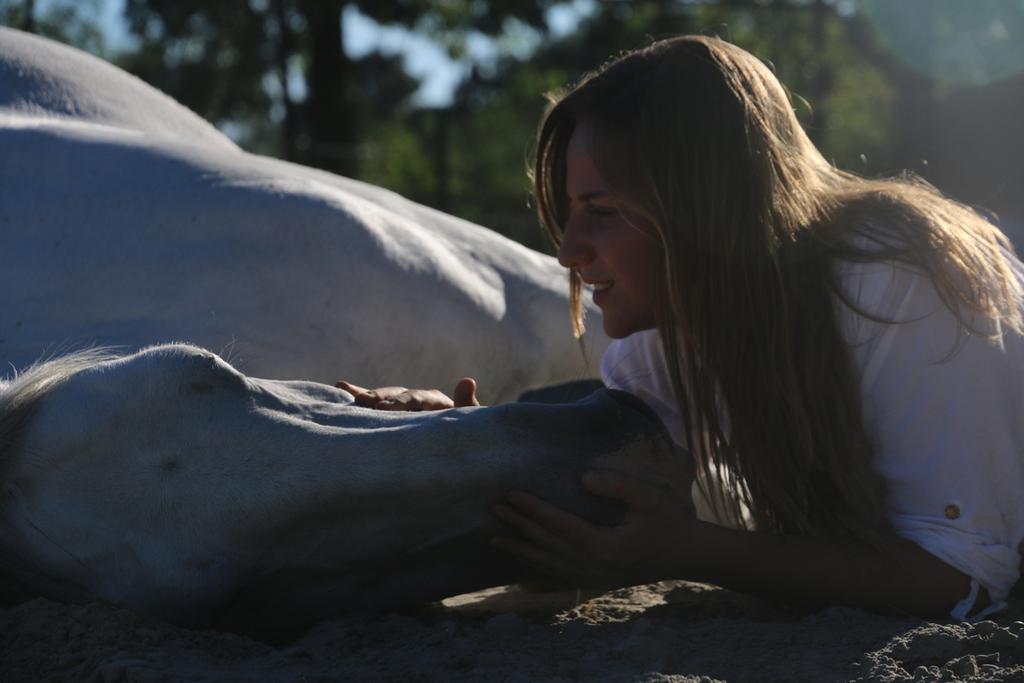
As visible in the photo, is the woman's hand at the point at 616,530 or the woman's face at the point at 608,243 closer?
the woman's hand at the point at 616,530

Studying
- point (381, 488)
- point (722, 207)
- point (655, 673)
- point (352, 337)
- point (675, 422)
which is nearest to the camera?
point (655, 673)

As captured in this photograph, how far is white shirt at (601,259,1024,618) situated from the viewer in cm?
173

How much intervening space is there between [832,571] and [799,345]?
301mm

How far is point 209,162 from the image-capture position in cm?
276

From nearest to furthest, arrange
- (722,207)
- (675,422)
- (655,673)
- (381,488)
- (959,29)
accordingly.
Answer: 1. (655,673)
2. (381,488)
3. (722,207)
4. (675,422)
5. (959,29)

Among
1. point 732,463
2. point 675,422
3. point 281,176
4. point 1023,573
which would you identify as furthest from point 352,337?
point 1023,573

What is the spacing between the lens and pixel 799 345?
5.82 ft

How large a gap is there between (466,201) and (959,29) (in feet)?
19.2

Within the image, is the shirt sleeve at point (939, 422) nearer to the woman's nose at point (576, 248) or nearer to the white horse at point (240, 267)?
the woman's nose at point (576, 248)

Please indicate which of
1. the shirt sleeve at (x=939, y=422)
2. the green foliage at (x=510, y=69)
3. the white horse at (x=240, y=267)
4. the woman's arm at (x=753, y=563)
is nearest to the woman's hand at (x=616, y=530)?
the woman's arm at (x=753, y=563)

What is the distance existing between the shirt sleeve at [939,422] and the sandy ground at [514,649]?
135mm

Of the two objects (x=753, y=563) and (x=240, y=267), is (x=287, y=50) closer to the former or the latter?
(x=240, y=267)

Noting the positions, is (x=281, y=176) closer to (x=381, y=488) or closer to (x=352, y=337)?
(x=352, y=337)

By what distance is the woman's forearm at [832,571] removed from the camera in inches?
66.6
